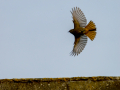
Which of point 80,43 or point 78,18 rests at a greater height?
point 78,18

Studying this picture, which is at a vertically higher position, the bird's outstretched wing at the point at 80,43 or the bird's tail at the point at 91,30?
the bird's tail at the point at 91,30

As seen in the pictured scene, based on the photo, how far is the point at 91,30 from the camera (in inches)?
290

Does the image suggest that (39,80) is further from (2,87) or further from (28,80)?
(2,87)

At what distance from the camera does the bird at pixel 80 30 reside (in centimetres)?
700

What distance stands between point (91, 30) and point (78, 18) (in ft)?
1.91

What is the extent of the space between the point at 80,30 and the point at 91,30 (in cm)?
51

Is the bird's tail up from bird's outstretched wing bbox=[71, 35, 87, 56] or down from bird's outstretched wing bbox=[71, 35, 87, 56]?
up

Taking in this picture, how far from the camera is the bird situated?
7.00m

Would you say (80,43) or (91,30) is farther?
(91,30)

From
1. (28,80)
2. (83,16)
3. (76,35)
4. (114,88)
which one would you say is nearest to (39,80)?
(28,80)

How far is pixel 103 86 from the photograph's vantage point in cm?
319

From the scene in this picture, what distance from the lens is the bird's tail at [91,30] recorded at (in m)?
7.29

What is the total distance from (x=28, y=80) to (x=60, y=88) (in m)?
0.48

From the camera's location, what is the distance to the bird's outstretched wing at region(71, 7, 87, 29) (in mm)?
7219
